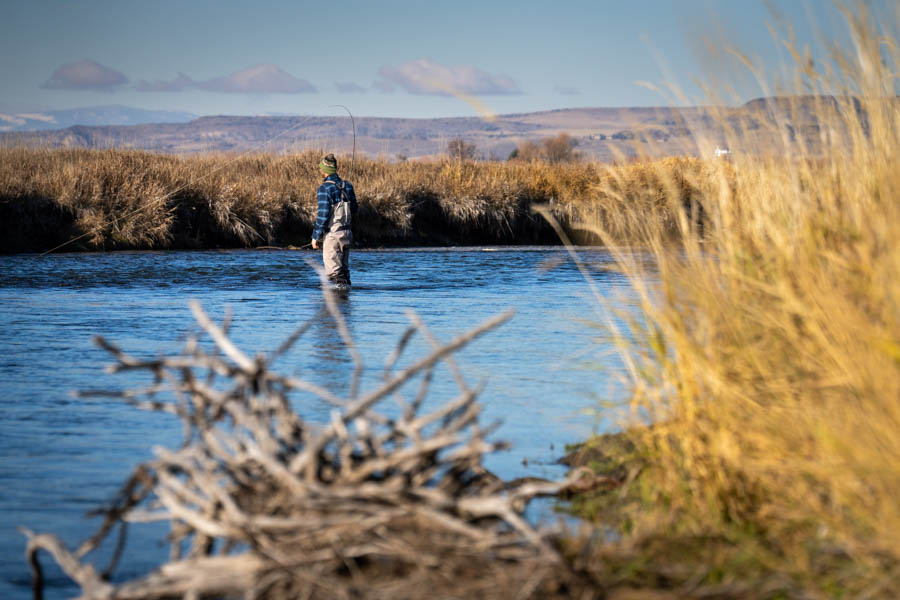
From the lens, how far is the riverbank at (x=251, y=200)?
66.9ft

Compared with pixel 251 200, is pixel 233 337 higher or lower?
lower

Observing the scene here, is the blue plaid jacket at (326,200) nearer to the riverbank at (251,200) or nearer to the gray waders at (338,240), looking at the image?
the gray waders at (338,240)

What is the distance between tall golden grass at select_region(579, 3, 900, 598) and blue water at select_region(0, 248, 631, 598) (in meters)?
0.43

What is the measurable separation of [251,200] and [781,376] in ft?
63.8

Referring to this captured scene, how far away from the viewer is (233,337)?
10336 millimetres

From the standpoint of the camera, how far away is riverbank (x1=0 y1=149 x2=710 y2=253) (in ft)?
66.9

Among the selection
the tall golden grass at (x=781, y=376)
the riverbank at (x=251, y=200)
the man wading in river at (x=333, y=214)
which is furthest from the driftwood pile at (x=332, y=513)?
the riverbank at (x=251, y=200)

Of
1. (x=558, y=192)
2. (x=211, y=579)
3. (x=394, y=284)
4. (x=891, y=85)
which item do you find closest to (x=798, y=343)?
(x=891, y=85)

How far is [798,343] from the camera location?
3.63 meters

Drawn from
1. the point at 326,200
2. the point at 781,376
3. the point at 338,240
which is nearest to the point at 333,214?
the point at 326,200

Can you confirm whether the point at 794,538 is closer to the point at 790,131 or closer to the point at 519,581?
the point at 519,581

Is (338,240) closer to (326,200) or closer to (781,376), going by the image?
(326,200)

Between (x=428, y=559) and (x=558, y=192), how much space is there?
23464 mm

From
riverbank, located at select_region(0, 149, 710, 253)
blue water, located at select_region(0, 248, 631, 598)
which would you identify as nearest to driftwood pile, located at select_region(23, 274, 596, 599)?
blue water, located at select_region(0, 248, 631, 598)
